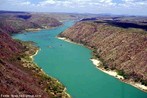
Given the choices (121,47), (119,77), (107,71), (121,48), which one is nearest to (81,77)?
(119,77)

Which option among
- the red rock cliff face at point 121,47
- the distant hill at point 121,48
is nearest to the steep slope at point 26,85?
the distant hill at point 121,48

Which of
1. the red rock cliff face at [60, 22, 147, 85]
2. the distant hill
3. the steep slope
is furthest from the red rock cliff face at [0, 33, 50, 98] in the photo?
the red rock cliff face at [60, 22, 147, 85]

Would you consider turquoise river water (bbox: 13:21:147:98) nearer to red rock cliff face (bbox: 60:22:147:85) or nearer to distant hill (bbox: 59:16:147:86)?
distant hill (bbox: 59:16:147:86)

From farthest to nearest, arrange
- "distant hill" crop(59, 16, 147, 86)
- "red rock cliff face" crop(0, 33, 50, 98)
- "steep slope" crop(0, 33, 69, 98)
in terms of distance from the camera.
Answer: "distant hill" crop(59, 16, 147, 86), "steep slope" crop(0, 33, 69, 98), "red rock cliff face" crop(0, 33, 50, 98)

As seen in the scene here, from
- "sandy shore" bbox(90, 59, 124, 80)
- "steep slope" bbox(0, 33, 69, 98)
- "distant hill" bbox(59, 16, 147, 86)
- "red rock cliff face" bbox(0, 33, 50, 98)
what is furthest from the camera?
"distant hill" bbox(59, 16, 147, 86)

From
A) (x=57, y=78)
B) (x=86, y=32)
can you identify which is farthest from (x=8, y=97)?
(x=86, y=32)

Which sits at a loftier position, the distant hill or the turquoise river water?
the distant hill

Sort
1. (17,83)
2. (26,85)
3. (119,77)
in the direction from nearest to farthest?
1. (17,83)
2. (26,85)
3. (119,77)

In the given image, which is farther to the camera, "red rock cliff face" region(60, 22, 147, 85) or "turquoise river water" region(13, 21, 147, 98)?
"red rock cliff face" region(60, 22, 147, 85)

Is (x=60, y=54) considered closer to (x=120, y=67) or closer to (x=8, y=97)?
(x=120, y=67)

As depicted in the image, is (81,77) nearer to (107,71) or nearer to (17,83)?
(107,71)
